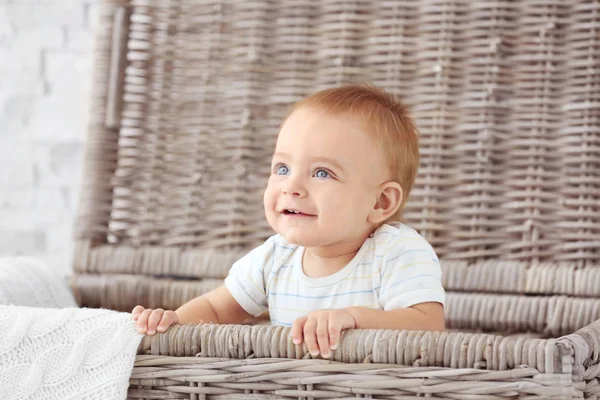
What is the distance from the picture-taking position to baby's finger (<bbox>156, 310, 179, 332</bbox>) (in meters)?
0.85

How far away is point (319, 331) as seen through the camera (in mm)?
792

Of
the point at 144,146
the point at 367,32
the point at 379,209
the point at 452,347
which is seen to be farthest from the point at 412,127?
the point at 144,146

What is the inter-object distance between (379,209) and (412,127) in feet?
0.37

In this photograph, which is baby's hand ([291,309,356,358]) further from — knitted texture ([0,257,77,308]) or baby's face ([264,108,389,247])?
knitted texture ([0,257,77,308])

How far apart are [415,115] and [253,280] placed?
501 millimetres

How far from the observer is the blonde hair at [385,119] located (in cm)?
100

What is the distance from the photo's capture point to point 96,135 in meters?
1.54

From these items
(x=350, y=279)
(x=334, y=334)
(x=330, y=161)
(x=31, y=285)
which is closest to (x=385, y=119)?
(x=330, y=161)

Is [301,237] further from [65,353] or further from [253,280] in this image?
[65,353]

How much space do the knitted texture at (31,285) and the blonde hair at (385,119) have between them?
1.55 ft

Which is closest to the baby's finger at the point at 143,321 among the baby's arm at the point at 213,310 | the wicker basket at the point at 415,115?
the baby's arm at the point at 213,310

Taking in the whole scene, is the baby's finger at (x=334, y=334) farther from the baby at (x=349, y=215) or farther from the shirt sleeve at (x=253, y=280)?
the shirt sleeve at (x=253, y=280)

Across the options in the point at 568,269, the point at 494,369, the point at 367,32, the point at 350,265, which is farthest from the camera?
the point at 367,32

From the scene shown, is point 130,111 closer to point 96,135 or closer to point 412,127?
point 96,135
